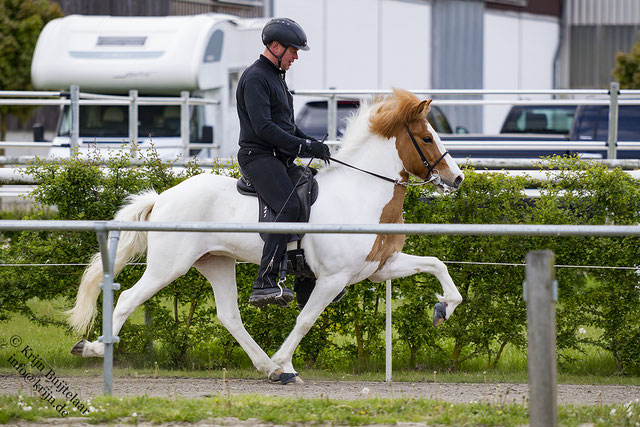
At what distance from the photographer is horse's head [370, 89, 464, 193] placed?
766cm

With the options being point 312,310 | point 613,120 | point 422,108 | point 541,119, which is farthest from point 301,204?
point 541,119

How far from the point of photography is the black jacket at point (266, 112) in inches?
288

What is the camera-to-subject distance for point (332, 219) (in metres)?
7.45

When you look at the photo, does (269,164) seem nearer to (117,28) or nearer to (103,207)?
(103,207)

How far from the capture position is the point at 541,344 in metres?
4.63

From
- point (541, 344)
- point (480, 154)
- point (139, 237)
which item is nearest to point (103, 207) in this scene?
point (139, 237)

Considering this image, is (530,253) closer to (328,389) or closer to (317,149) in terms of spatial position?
(317,149)

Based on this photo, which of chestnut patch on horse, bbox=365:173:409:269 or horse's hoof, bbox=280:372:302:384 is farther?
horse's hoof, bbox=280:372:302:384

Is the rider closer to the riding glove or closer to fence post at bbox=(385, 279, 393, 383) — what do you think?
the riding glove

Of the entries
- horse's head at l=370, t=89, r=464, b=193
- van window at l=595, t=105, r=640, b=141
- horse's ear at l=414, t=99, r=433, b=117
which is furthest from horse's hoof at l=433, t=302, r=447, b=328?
van window at l=595, t=105, r=640, b=141

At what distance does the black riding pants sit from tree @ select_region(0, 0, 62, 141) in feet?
60.4

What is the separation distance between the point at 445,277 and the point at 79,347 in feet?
9.53

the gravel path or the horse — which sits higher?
the horse

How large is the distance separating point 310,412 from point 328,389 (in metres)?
1.90
